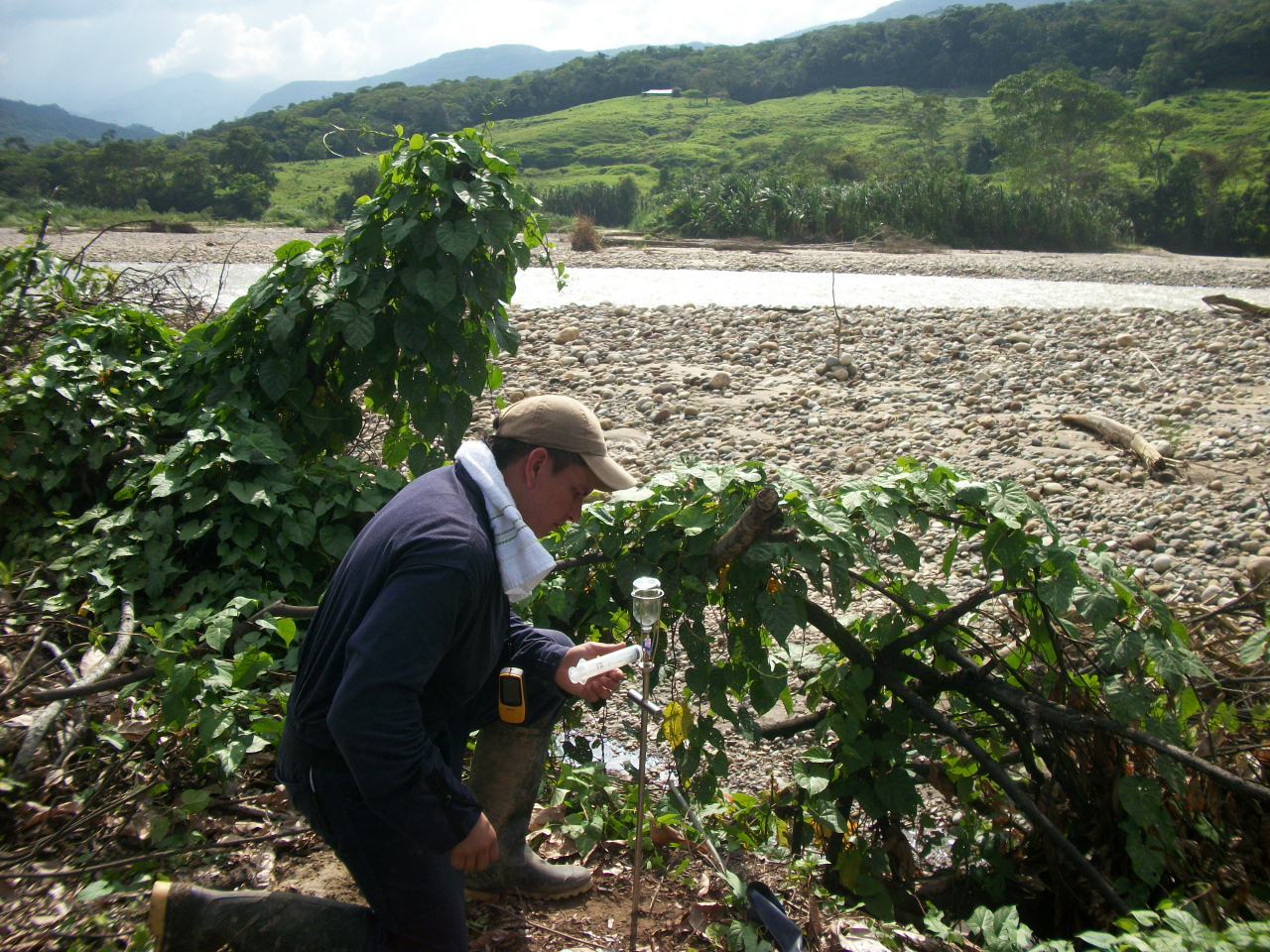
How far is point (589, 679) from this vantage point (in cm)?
248

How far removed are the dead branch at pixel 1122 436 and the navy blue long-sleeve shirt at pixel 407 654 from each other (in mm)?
6388

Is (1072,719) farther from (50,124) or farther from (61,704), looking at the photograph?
(50,124)

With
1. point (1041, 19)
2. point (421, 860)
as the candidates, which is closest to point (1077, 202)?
point (421, 860)

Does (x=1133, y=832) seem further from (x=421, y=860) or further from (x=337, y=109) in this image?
(x=337, y=109)

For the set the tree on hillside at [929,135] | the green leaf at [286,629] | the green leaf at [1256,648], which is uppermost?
the tree on hillside at [929,135]

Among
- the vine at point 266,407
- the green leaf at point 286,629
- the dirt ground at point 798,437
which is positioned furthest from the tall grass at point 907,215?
the green leaf at point 286,629

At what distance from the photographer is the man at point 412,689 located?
191 centimetres

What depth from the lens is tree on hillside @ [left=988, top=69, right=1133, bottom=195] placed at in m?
34.6

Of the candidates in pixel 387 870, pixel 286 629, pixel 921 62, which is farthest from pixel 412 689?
pixel 921 62

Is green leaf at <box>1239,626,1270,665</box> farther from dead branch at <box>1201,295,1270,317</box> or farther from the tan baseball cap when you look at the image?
dead branch at <box>1201,295,1270,317</box>

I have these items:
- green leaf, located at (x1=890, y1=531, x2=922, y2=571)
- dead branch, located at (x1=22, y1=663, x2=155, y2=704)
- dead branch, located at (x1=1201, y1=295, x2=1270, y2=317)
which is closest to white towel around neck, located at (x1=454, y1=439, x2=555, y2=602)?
green leaf, located at (x1=890, y1=531, x2=922, y2=571)

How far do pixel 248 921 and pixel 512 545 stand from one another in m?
1.02

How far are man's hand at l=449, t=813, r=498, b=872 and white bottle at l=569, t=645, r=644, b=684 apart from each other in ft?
1.44

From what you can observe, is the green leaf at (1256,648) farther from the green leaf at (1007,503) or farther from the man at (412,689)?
the man at (412,689)
